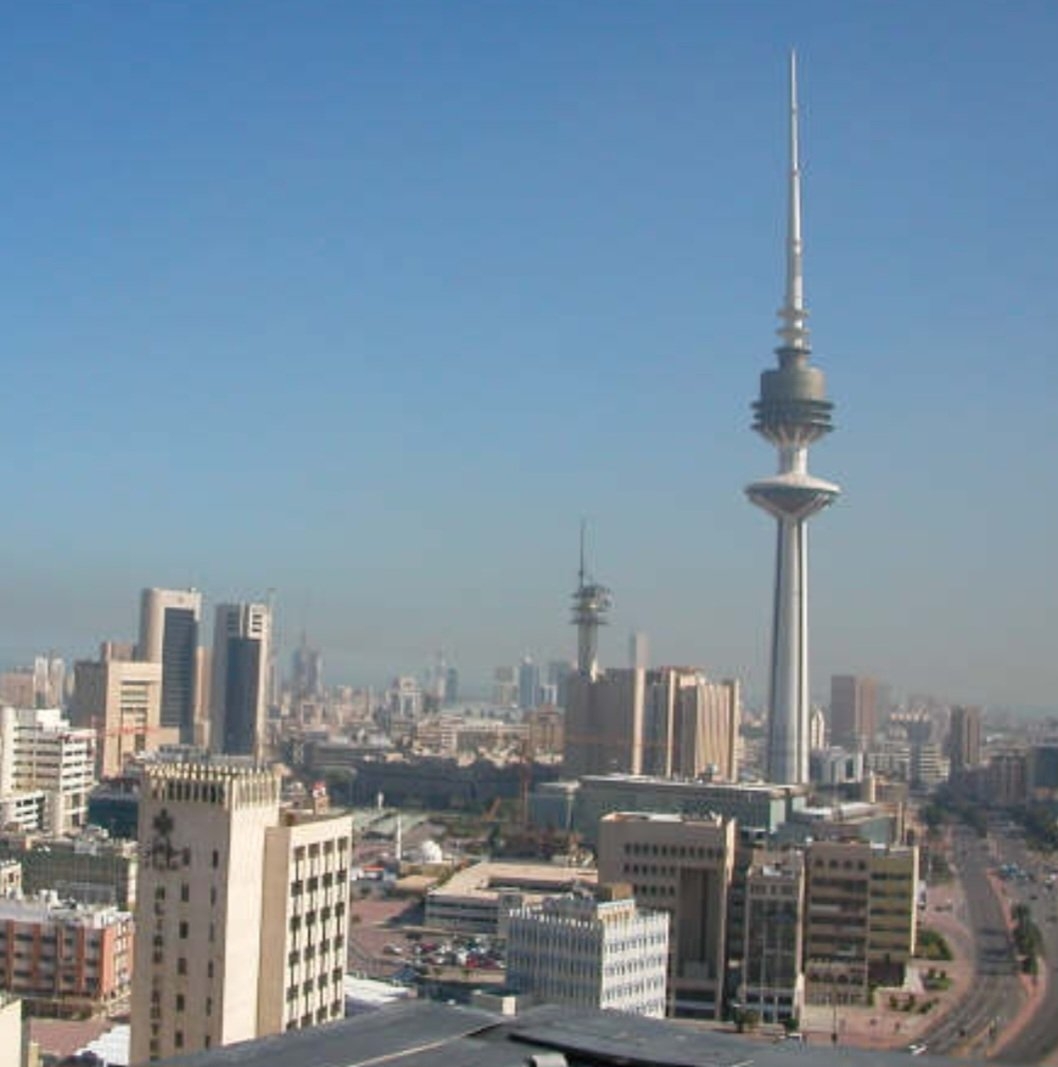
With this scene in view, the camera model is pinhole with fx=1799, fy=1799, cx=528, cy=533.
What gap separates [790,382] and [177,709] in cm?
2130

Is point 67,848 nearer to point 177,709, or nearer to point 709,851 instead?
point 709,851

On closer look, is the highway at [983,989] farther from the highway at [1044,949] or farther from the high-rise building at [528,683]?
the high-rise building at [528,683]

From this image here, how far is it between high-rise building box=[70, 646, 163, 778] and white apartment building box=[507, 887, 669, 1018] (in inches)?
923

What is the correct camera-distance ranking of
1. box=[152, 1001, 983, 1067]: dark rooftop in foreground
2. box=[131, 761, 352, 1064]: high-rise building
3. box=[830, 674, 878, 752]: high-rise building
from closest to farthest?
box=[152, 1001, 983, 1067]: dark rooftop in foreground < box=[131, 761, 352, 1064]: high-rise building < box=[830, 674, 878, 752]: high-rise building

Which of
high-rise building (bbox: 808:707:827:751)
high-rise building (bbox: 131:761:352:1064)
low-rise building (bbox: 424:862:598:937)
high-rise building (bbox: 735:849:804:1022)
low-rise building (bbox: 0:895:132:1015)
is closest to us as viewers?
high-rise building (bbox: 131:761:352:1064)

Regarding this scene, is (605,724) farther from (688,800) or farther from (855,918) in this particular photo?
(855,918)

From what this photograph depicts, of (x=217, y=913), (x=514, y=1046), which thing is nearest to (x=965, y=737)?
(x=217, y=913)

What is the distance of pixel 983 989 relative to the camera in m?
18.1

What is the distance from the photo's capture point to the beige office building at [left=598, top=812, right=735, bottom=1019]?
16.7 meters

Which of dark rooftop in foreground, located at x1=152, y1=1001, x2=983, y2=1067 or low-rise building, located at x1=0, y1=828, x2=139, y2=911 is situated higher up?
dark rooftop in foreground, located at x1=152, y1=1001, x2=983, y2=1067

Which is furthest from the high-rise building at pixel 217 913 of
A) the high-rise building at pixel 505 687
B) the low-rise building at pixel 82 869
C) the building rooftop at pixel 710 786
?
the high-rise building at pixel 505 687

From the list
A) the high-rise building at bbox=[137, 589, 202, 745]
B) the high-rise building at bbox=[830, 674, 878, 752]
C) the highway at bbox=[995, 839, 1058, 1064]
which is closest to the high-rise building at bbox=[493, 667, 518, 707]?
the high-rise building at bbox=[830, 674, 878, 752]

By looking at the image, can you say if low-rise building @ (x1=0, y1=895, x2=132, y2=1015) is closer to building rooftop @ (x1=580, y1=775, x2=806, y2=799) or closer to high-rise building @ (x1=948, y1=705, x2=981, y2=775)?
building rooftop @ (x1=580, y1=775, x2=806, y2=799)

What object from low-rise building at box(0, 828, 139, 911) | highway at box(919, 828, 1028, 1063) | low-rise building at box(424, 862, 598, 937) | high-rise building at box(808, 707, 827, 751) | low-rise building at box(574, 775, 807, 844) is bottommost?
highway at box(919, 828, 1028, 1063)
